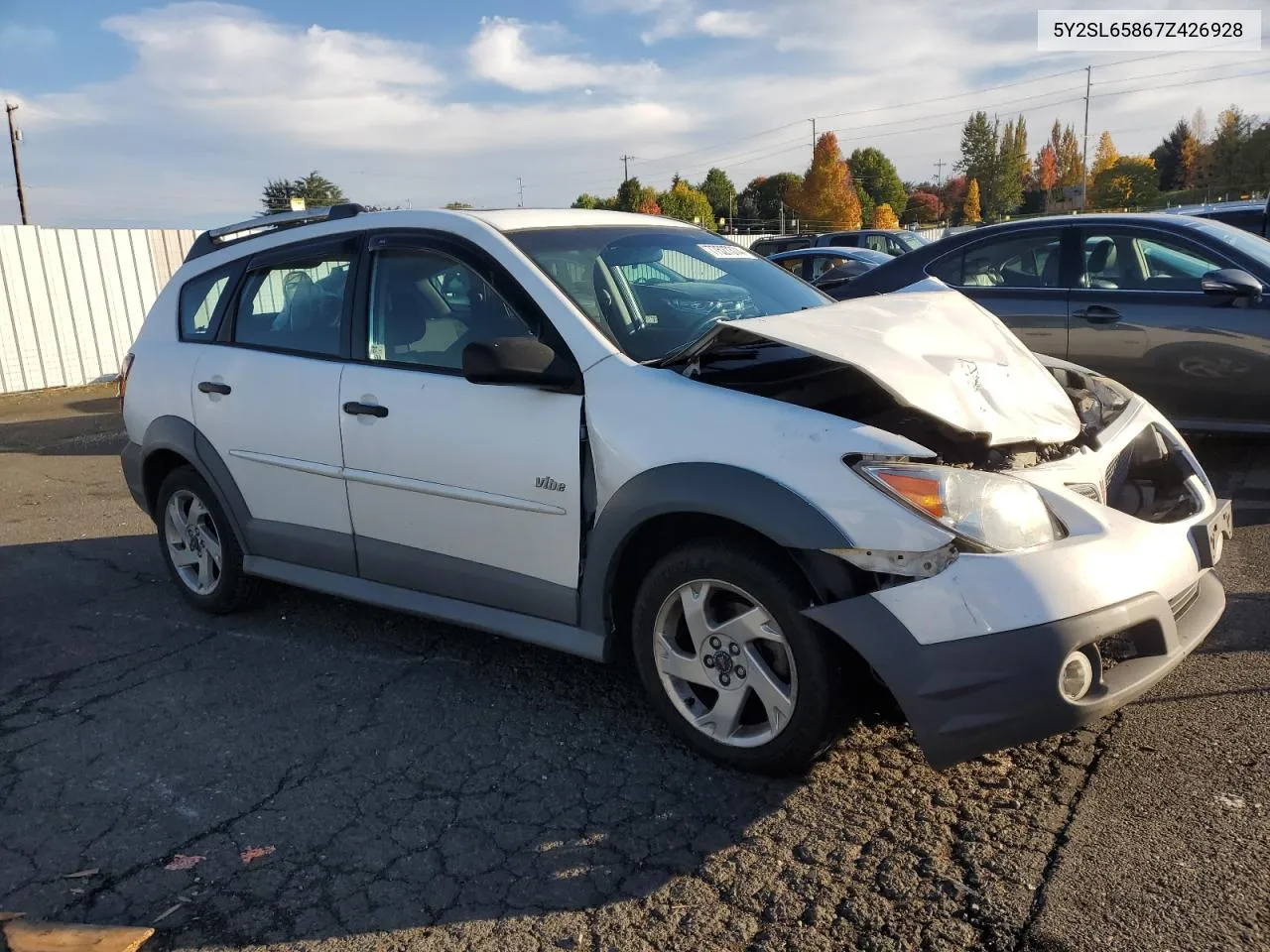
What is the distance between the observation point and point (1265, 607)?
4172 mm

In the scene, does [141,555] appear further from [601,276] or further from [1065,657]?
[1065,657]

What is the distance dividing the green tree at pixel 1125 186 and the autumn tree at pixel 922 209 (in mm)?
21363

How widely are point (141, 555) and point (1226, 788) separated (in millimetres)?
5702

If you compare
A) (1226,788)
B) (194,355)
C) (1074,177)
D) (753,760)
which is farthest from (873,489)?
(1074,177)

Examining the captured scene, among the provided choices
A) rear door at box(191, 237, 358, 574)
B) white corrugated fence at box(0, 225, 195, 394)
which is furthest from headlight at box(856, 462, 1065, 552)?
white corrugated fence at box(0, 225, 195, 394)

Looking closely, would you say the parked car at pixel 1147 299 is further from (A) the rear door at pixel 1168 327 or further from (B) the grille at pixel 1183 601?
(B) the grille at pixel 1183 601

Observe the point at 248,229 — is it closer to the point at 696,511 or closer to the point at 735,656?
the point at 696,511

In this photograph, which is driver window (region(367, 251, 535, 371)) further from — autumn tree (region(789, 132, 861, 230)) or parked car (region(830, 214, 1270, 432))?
autumn tree (region(789, 132, 861, 230))

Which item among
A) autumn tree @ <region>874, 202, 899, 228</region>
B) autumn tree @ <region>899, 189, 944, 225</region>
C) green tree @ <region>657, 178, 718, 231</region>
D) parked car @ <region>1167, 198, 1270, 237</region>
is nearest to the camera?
parked car @ <region>1167, 198, 1270, 237</region>

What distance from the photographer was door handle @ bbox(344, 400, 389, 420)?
12.5 ft

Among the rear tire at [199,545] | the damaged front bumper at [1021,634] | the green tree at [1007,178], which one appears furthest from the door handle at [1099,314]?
the green tree at [1007,178]

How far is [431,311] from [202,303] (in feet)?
5.61

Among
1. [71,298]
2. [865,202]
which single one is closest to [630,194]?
[865,202]

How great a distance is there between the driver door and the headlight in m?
1.08
